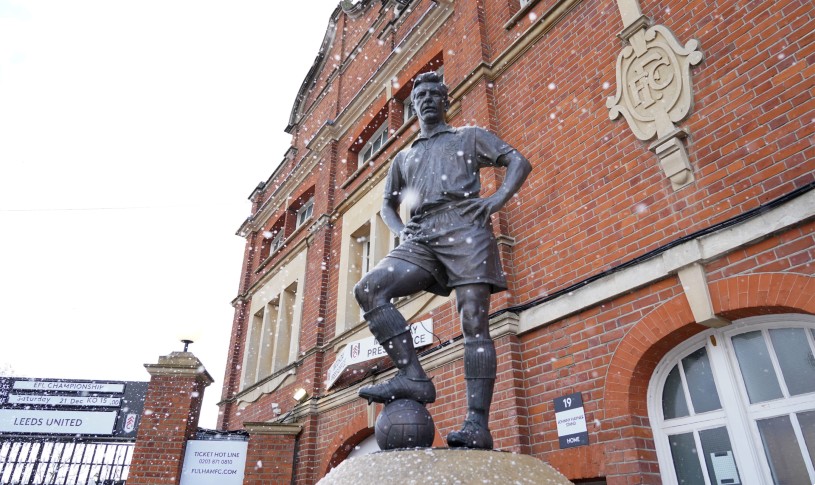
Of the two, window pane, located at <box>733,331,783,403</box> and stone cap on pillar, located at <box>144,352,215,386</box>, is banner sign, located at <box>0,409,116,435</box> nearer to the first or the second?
stone cap on pillar, located at <box>144,352,215,386</box>

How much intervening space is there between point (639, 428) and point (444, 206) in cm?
250

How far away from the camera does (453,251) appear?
3.10 metres

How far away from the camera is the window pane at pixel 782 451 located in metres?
3.70

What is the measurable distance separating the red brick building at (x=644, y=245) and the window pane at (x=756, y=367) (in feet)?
0.05

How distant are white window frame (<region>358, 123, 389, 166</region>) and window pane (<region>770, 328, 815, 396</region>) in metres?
7.42

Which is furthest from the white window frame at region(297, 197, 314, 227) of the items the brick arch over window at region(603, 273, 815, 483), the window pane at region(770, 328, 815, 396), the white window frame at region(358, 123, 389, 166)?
the window pane at region(770, 328, 815, 396)

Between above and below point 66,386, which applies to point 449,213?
below

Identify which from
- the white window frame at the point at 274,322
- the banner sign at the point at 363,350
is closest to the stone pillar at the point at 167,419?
the banner sign at the point at 363,350

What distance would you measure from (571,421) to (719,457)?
1100mm

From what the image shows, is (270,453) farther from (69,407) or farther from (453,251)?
(453,251)

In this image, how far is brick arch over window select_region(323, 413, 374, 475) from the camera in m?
7.48

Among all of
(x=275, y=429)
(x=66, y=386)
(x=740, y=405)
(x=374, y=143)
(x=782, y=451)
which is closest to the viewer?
(x=782, y=451)

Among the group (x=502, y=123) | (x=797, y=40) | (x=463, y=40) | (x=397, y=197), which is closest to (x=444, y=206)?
(x=397, y=197)

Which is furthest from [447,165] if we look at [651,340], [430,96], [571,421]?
[571,421]
